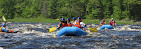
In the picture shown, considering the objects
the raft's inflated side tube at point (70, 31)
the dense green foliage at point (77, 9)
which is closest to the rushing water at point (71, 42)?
the raft's inflated side tube at point (70, 31)

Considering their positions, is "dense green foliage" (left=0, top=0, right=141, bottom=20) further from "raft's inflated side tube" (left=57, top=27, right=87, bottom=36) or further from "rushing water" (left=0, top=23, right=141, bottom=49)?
"rushing water" (left=0, top=23, right=141, bottom=49)

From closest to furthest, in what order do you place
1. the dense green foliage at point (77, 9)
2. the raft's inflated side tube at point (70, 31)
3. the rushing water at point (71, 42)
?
1. the rushing water at point (71, 42)
2. the raft's inflated side tube at point (70, 31)
3. the dense green foliage at point (77, 9)

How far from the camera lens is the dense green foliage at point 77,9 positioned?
52.2 meters

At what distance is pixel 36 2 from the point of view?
84.6m

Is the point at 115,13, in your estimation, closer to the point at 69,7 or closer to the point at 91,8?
the point at 91,8

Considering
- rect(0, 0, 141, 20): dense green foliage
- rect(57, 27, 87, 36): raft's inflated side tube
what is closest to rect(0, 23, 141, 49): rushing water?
rect(57, 27, 87, 36): raft's inflated side tube

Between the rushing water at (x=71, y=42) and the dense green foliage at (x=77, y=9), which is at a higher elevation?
the rushing water at (x=71, y=42)

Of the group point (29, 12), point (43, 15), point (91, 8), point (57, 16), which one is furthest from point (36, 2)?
point (91, 8)

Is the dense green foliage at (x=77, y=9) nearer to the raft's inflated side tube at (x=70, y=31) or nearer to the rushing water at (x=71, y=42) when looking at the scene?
the raft's inflated side tube at (x=70, y=31)

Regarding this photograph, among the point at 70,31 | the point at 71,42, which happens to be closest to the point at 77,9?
the point at 70,31

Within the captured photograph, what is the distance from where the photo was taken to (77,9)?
63.2 meters

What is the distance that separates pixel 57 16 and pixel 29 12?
55.5 feet

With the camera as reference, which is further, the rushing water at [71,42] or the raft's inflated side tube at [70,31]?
the raft's inflated side tube at [70,31]

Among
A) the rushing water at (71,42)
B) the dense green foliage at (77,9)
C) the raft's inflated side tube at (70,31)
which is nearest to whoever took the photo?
the rushing water at (71,42)
